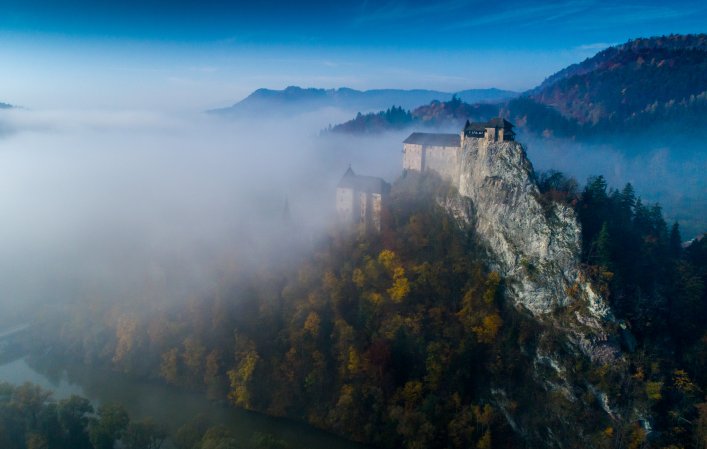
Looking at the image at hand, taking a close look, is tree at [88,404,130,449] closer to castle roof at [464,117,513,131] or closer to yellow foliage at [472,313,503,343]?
yellow foliage at [472,313,503,343]

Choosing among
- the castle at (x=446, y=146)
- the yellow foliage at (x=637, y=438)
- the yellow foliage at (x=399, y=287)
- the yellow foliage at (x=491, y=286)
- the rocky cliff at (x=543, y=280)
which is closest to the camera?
the yellow foliage at (x=637, y=438)

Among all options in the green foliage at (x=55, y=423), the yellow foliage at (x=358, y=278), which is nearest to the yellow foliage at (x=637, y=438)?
the yellow foliage at (x=358, y=278)

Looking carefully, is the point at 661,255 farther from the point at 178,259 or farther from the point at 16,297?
the point at 16,297

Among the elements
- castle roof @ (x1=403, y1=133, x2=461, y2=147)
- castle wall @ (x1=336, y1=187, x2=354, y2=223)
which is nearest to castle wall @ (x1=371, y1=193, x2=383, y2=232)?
castle wall @ (x1=336, y1=187, x2=354, y2=223)

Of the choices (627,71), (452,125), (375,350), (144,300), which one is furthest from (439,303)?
(627,71)

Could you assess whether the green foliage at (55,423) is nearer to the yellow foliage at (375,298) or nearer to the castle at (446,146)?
the yellow foliage at (375,298)

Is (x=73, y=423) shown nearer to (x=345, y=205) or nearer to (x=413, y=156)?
(x=345, y=205)
